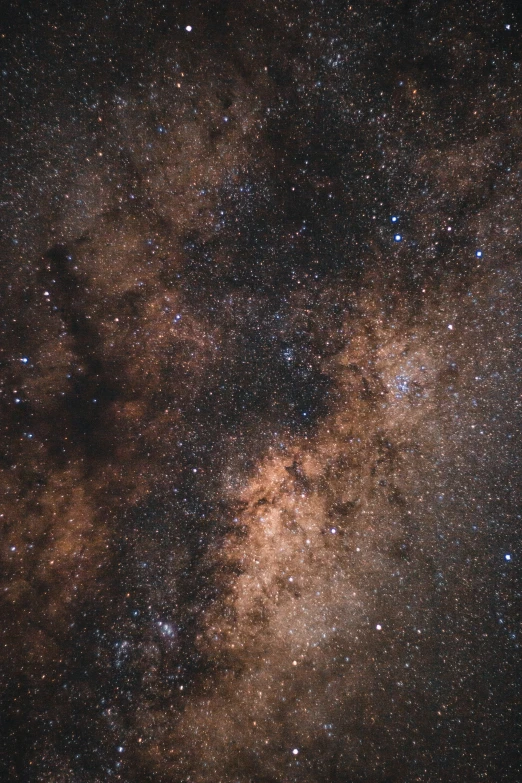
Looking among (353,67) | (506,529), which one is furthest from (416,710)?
(353,67)

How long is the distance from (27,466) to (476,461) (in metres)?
3.38

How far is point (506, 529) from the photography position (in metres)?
2.32

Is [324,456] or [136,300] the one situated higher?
[136,300]

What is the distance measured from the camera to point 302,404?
2428 millimetres

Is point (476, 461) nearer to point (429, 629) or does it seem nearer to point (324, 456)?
point (324, 456)

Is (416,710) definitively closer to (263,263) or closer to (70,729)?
(70,729)

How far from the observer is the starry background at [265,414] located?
75.9 inches

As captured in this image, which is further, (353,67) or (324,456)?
(324,456)

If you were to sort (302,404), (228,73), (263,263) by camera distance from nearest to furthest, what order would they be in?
(228,73) → (263,263) → (302,404)

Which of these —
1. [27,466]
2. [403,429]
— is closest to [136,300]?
[27,466]

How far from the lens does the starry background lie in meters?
1.93

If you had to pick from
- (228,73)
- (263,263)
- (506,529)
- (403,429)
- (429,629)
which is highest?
(228,73)

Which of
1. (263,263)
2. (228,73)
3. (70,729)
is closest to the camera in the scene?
(228,73)

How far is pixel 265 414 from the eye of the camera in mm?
2434
